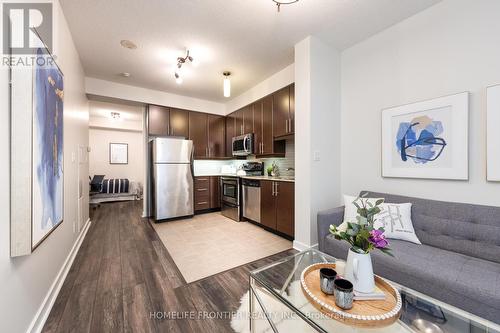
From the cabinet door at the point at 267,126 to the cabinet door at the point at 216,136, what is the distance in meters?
1.57

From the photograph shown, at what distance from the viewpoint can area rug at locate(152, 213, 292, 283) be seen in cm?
221

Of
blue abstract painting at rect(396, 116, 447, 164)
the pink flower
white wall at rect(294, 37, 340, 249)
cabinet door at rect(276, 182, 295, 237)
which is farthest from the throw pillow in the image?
cabinet door at rect(276, 182, 295, 237)

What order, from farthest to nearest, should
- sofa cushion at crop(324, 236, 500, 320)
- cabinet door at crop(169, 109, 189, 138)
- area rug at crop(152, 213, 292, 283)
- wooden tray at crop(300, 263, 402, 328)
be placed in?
cabinet door at crop(169, 109, 189, 138) → area rug at crop(152, 213, 292, 283) → sofa cushion at crop(324, 236, 500, 320) → wooden tray at crop(300, 263, 402, 328)

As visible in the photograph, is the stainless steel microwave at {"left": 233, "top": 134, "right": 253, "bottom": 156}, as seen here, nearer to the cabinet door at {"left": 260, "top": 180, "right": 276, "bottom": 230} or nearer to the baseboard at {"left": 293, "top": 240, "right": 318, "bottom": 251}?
the cabinet door at {"left": 260, "top": 180, "right": 276, "bottom": 230}

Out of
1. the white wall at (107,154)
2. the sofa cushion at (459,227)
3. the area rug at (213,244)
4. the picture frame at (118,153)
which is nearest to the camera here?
the sofa cushion at (459,227)

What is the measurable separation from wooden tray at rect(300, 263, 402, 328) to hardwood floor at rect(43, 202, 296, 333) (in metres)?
0.74

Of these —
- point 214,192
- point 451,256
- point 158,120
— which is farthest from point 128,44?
point 451,256

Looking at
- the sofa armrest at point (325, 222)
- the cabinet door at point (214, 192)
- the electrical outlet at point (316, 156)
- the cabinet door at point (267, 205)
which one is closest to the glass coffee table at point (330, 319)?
the sofa armrest at point (325, 222)

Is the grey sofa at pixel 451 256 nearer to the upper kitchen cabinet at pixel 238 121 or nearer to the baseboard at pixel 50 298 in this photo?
the baseboard at pixel 50 298

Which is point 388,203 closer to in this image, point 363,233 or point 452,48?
point 363,233

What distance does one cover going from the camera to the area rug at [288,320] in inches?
35.5

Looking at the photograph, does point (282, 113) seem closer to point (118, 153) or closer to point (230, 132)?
point (230, 132)

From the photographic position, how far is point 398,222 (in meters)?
1.87

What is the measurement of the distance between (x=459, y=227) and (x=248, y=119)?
3.38 meters
